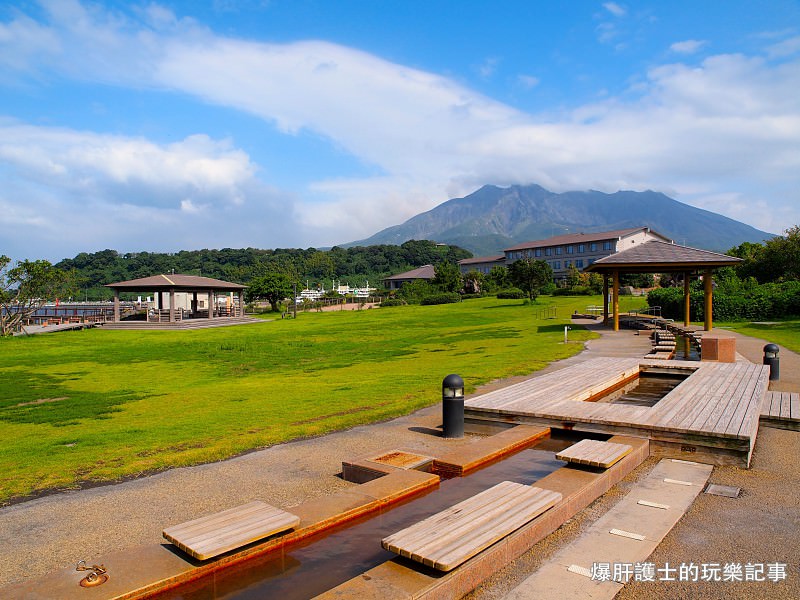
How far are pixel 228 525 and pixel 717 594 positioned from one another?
3.51m

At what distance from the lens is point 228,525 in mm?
4414

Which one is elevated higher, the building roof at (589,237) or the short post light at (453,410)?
the building roof at (589,237)

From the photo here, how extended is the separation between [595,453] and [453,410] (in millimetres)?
2168

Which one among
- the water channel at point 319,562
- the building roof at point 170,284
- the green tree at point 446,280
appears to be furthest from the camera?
the green tree at point 446,280

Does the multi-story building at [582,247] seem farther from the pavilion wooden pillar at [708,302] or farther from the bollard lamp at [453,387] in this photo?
the bollard lamp at [453,387]

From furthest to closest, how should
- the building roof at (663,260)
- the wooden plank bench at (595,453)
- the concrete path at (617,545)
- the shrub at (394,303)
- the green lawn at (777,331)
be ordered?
the shrub at (394,303), the building roof at (663,260), the green lawn at (777,331), the wooden plank bench at (595,453), the concrete path at (617,545)

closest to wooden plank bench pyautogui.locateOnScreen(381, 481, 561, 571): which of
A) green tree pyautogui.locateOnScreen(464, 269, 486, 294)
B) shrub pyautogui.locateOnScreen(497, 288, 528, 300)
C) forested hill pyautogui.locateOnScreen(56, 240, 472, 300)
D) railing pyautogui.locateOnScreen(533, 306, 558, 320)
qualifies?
railing pyautogui.locateOnScreen(533, 306, 558, 320)

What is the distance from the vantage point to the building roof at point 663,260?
78.1ft

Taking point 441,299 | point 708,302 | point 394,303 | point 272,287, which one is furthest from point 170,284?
point 708,302

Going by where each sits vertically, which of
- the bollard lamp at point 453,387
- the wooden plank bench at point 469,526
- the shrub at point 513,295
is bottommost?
the wooden plank bench at point 469,526

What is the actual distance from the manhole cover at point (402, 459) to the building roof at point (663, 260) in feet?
65.5

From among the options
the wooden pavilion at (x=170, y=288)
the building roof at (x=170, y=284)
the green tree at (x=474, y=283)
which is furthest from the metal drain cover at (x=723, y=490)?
the green tree at (x=474, y=283)

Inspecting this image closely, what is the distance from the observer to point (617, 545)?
441 cm

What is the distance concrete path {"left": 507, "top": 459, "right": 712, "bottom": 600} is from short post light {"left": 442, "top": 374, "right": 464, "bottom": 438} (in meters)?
2.60
